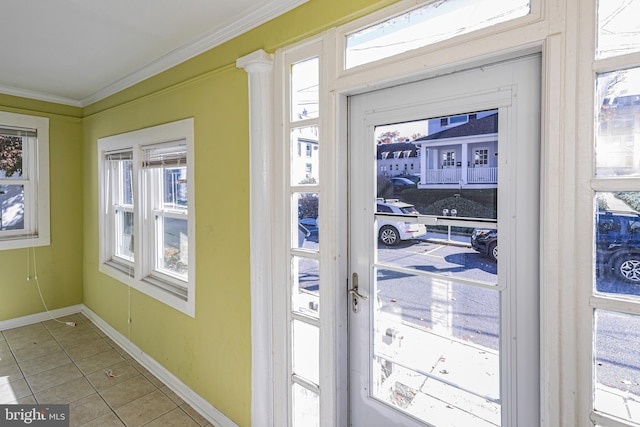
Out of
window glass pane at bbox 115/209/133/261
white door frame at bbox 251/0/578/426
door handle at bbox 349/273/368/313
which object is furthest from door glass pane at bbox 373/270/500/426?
window glass pane at bbox 115/209/133/261

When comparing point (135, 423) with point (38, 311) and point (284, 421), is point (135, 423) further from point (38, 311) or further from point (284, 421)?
point (38, 311)

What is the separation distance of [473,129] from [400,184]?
1.23 feet

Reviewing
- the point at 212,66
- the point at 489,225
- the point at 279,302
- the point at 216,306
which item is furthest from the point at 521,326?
the point at 212,66

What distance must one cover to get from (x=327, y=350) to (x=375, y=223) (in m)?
0.69

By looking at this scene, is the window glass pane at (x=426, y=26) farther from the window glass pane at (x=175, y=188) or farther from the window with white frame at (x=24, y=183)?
the window with white frame at (x=24, y=183)

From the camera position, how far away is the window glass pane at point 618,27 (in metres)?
0.93

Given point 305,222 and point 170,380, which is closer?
point 305,222

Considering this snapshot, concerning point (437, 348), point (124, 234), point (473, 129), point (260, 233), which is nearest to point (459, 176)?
point (473, 129)

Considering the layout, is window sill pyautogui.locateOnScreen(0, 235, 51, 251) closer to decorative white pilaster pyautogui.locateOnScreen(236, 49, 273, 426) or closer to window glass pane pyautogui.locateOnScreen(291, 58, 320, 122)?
decorative white pilaster pyautogui.locateOnScreen(236, 49, 273, 426)

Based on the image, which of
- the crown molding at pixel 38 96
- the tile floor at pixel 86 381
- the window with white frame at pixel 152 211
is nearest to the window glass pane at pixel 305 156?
the window with white frame at pixel 152 211

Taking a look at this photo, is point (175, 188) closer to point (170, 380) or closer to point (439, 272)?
point (170, 380)

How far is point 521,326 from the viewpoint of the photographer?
46.9 inches

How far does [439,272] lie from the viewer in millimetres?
1397

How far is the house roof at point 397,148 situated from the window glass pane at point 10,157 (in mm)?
4256
